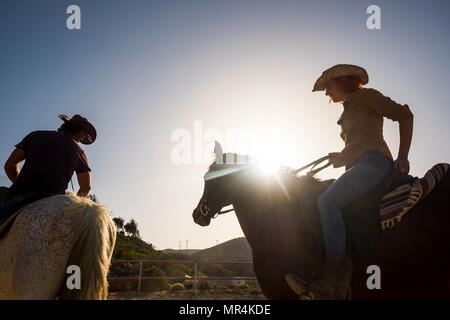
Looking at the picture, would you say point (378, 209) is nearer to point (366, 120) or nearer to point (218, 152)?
point (366, 120)

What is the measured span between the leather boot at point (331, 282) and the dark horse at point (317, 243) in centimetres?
19

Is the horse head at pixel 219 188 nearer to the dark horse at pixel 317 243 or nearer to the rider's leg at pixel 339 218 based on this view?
the dark horse at pixel 317 243

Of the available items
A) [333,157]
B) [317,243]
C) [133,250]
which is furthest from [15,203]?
[133,250]

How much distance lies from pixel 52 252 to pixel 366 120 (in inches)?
135

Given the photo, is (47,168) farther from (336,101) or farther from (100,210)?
(336,101)

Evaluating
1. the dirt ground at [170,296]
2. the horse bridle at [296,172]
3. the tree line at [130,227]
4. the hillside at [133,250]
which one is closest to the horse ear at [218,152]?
the horse bridle at [296,172]

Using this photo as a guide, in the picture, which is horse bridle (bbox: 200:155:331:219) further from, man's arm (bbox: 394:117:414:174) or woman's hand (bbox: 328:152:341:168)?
man's arm (bbox: 394:117:414:174)

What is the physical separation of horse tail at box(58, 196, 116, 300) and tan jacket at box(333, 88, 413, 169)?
105 inches

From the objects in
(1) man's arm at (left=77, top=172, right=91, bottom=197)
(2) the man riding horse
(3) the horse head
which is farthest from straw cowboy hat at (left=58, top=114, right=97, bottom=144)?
(3) the horse head

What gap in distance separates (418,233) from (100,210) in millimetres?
3138

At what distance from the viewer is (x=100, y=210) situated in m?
2.96

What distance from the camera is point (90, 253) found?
2686 mm

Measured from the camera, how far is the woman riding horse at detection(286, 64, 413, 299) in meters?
2.63
